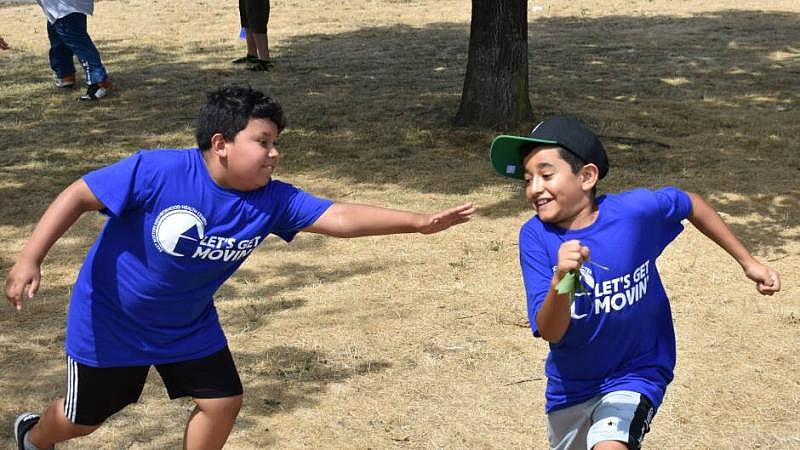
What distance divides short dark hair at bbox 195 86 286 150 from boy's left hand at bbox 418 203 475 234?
588 mm

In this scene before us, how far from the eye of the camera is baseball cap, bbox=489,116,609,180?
348cm

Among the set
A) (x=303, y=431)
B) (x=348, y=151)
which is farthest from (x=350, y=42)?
(x=303, y=431)

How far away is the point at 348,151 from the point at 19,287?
20.7ft

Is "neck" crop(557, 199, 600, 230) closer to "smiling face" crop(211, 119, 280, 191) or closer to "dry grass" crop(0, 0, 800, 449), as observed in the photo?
"smiling face" crop(211, 119, 280, 191)

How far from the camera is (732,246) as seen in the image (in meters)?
3.80

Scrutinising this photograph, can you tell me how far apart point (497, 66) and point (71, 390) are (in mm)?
6785

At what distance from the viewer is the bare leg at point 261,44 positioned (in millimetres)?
13156

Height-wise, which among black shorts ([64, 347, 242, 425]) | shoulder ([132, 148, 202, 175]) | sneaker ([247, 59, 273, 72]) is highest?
shoulder ([132, 148, 202, 175])

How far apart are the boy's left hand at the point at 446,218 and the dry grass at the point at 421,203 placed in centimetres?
144

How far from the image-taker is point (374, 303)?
21.3ft

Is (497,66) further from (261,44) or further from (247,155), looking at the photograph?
(247,155)

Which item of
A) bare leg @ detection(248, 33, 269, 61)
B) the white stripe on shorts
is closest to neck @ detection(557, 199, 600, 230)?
the white stripe on shorts

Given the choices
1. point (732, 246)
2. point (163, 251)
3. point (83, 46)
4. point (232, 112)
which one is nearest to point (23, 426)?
point (163, 251)

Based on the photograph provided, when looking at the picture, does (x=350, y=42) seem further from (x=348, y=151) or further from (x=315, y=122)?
(x=348, y=151)
